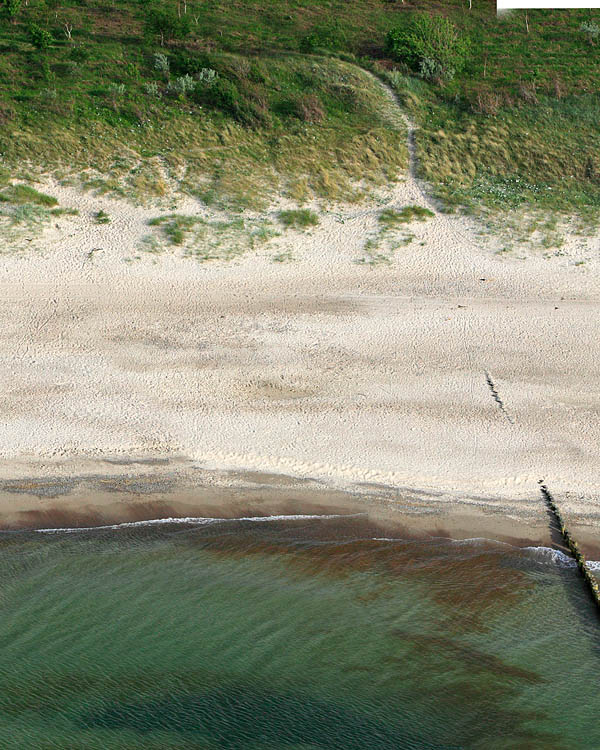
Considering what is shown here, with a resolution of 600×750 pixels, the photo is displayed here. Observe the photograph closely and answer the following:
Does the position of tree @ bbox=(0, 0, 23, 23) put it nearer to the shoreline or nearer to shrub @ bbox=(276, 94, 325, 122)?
shrub @ bbox=(276, 94, 325, 122)

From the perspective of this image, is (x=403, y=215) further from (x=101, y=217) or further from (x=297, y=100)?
(x=101, y=217)

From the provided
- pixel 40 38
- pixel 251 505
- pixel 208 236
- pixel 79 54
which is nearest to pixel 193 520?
pixel 251 505

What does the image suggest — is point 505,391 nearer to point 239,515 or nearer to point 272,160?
point 239,515

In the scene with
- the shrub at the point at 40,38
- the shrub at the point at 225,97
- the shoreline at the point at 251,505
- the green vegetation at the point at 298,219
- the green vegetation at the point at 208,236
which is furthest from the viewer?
the shrub at the point at 40,38

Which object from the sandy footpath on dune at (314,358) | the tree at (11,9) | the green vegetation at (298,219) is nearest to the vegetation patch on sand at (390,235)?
the sandy footpath on dune at (314,358)

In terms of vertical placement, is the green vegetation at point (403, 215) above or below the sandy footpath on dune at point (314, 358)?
above

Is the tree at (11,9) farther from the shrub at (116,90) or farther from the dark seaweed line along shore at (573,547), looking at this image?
the dark seaweed line along shore at (573,547)

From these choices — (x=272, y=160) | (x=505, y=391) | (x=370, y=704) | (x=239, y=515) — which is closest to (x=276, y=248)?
(x=272, y=160)

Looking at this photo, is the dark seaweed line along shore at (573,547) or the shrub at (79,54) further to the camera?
the shrub at (79,54)
